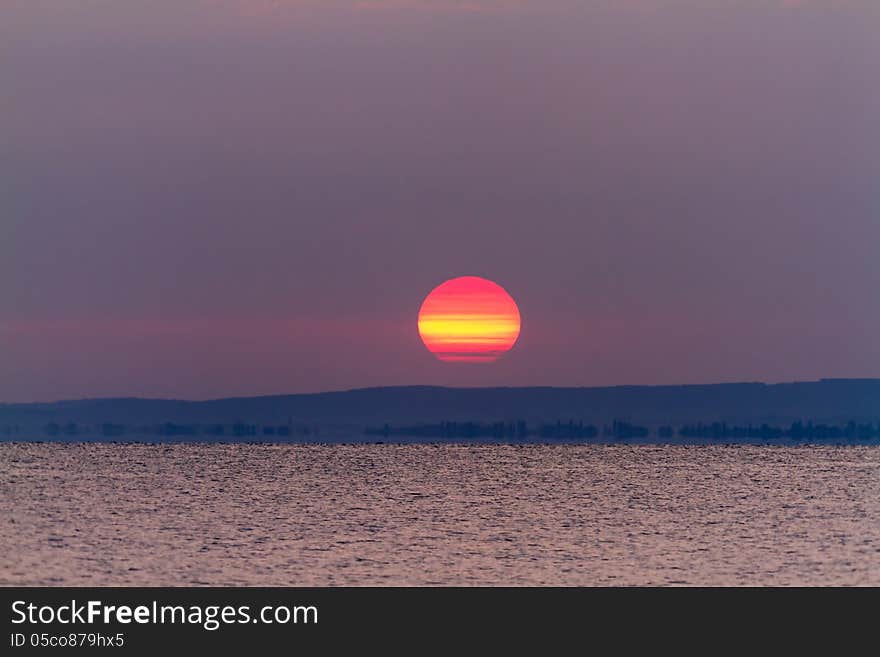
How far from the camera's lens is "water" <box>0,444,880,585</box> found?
64.1 meters

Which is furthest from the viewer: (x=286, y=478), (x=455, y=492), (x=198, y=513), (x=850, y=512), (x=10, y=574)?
(x=286, y=478)

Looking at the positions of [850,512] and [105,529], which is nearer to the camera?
[105,529]

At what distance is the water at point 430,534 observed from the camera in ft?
210

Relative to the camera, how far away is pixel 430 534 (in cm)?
8725

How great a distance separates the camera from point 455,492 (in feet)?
479
